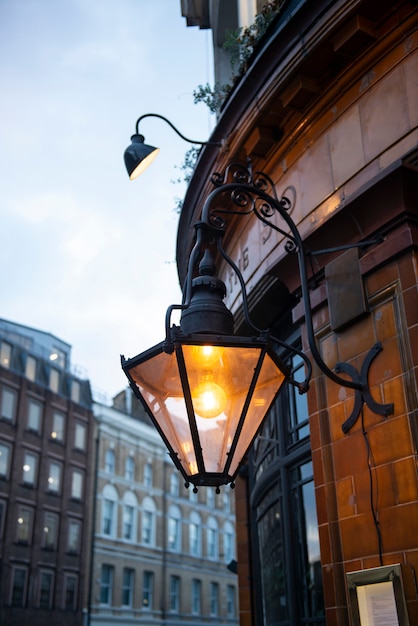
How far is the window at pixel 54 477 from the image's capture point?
138 ft

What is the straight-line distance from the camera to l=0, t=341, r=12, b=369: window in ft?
137

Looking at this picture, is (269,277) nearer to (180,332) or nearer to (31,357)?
(180,332)

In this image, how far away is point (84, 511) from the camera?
43.2 m

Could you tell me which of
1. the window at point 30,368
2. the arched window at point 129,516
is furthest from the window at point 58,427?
the arched window at point 129,516

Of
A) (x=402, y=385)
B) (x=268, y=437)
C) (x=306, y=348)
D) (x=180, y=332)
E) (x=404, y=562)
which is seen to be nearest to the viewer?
(x=180, y=332)

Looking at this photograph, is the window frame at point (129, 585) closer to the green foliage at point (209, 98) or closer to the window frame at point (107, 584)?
the window frame at point (107, 584)

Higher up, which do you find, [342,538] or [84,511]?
[84,511]

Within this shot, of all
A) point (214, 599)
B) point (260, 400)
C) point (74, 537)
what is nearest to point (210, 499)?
point (214, 599)

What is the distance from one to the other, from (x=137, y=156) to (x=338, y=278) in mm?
1976

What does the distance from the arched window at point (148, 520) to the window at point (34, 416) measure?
916cm

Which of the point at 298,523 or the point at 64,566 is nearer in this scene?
the point at 298,523

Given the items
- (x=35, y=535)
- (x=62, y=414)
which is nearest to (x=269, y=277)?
(x=35, y=535)

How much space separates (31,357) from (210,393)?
41.5m

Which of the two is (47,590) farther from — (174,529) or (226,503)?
(226,503)
